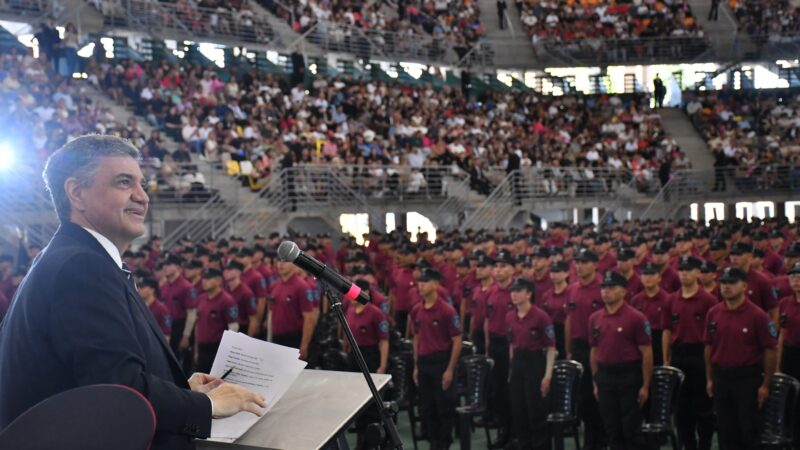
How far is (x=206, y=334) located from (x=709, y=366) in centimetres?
528

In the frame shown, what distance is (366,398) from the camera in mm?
2475

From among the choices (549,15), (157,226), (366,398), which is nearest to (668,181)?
(549,15)

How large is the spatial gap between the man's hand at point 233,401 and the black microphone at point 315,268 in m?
0.61

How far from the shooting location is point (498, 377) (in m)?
8.84

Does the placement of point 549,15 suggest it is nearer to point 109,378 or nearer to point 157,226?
point 157,226

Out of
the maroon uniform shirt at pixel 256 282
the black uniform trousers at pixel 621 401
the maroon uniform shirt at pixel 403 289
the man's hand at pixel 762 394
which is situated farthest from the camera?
the maroon uniform shirt at pixel 403 289

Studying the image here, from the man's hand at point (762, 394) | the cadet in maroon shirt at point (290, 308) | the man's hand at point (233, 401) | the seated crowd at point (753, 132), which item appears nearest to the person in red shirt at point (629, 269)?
the man's hand at point (762, 394)

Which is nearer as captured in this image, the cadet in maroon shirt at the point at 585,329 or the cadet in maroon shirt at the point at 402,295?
the cadet in maroon shirt at the point at 585,329

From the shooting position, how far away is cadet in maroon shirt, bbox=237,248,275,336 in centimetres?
1080

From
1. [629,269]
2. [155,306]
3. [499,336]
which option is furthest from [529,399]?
[155,306]

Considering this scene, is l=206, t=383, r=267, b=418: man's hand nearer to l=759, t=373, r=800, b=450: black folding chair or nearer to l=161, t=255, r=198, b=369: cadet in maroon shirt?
l=759, t=373, r=800, b=450: black folding chair

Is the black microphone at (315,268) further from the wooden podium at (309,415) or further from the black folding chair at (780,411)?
the black folding chair at (780,411)

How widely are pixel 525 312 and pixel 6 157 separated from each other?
10.7 m

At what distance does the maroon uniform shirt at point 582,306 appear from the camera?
827 centimetres
